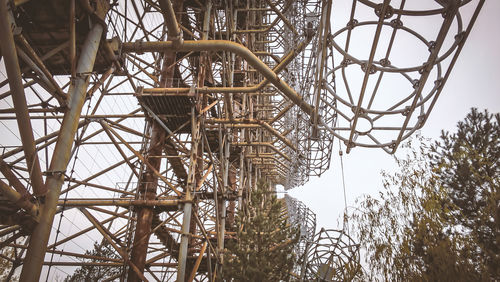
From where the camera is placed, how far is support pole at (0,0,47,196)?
4133mm

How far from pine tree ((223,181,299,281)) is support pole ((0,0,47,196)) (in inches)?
161

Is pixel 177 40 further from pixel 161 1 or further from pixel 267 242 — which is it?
pixel 267 242

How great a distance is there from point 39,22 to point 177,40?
8.83ft

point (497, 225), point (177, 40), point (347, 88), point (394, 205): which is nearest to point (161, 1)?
point (177, 40)

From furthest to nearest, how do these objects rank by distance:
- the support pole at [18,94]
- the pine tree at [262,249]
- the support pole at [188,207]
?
1. the support pole at [188,207]
2. the pine tree at [262,249]
3. the support pole at [18,94]

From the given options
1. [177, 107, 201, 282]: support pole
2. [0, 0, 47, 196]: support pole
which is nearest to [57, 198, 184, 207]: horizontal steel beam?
[177, 107, 201, 282]: support pole

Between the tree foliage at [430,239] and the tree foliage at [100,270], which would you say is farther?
the tree foliage at [100,270]

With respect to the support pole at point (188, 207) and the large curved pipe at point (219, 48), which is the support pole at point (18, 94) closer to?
the large curved pipe at point (219, 48)

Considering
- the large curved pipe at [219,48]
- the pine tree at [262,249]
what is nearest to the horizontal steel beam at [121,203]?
the pine tree at [262,249]

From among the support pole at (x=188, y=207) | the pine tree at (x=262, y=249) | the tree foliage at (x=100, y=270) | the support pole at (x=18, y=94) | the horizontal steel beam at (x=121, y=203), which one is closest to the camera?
the support pole at (x=18, y=94)

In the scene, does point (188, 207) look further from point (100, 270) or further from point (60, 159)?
point (100, 270)

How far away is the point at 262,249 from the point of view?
734cm

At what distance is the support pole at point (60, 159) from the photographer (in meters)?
4.55

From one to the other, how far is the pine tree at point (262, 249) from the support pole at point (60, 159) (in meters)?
3.66
